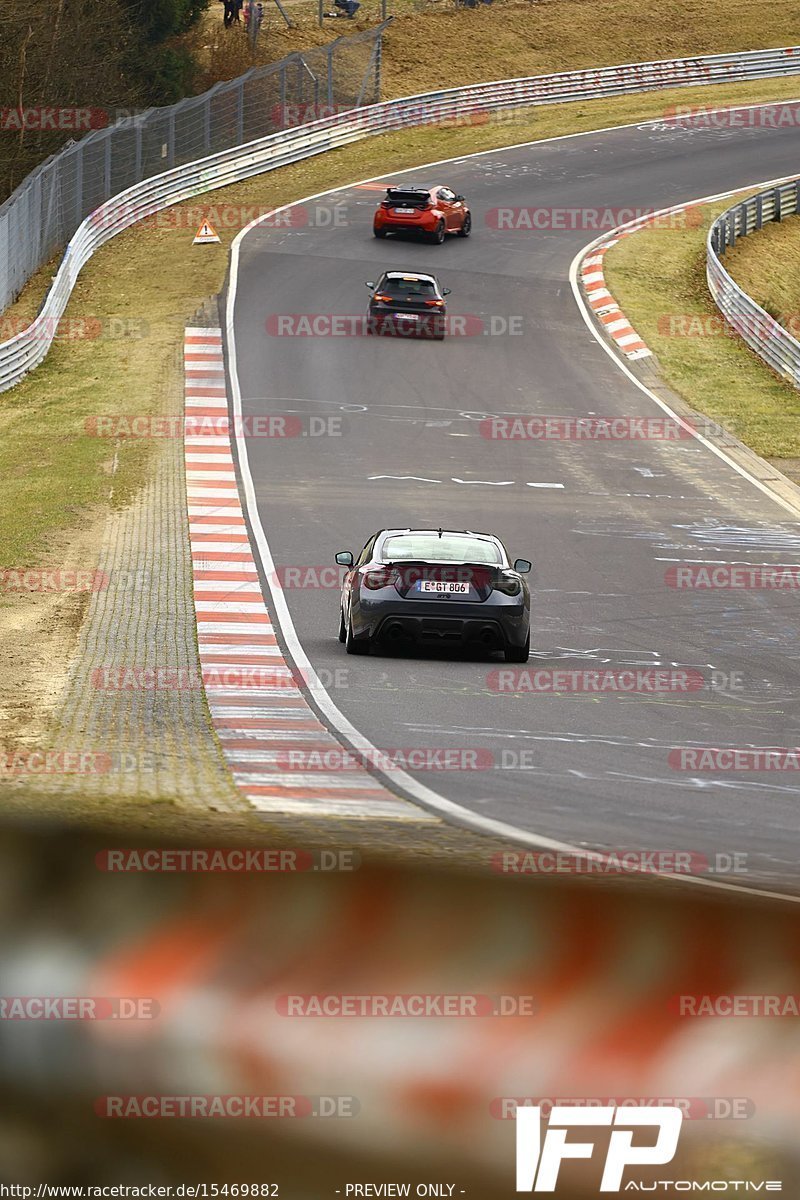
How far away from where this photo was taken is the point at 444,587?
50.0 ft

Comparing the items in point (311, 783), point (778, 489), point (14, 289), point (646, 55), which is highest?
point (646, 55)

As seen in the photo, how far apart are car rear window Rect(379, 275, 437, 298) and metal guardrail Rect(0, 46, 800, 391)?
7373mm

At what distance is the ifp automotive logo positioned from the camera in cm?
437

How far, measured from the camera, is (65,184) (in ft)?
141

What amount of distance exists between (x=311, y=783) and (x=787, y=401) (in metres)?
25.6

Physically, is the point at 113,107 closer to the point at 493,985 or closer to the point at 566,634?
the point at 566,634

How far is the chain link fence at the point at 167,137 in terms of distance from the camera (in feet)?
129

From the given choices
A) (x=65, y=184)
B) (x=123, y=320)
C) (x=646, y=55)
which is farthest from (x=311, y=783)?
(x=646, y=55)
